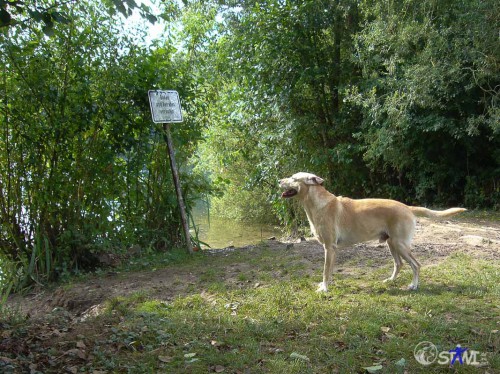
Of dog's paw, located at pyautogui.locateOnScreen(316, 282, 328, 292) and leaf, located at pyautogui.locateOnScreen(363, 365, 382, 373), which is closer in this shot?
leaf, located at pyautogui.locateOnScreen(363, 365, 382, 373)

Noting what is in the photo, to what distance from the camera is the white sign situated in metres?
8.42

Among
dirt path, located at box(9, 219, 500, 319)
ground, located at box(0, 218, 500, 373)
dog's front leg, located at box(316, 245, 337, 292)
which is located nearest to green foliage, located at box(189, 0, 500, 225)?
dirt path, located at box(9, 219, 500, 319)

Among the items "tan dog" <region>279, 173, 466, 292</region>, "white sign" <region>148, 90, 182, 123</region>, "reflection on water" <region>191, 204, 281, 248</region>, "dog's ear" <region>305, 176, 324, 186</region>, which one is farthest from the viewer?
"reflection on water" <region>191, 204, 281, 248</region>

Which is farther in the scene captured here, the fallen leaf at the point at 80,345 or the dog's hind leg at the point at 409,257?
the dog's hind leg at the point at 409,257

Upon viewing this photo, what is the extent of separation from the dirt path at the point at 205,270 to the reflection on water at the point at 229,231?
282 inches

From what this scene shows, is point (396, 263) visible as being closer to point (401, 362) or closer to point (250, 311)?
point (250, 311)

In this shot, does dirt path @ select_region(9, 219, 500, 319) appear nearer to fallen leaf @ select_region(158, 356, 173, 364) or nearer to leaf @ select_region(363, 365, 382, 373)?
fallen leaf @ select_region(158, 356, 173, 364)

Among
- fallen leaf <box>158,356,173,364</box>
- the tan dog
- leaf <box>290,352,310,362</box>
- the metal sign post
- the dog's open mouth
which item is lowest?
leaf <box>290,352,310,362</box>

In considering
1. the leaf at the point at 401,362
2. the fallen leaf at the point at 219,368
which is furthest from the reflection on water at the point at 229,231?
the leaf at the point at 401,362

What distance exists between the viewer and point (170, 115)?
862cm

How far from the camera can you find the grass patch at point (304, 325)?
4.00m

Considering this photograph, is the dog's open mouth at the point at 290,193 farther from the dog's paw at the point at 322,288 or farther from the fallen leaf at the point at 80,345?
the fallen leaf at the point at 80,345

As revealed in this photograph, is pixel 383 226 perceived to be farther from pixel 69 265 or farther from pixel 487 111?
pixel 487 111

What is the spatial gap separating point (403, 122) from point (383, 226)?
6640 mm
